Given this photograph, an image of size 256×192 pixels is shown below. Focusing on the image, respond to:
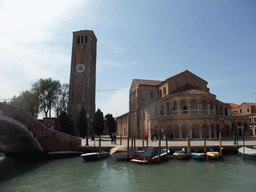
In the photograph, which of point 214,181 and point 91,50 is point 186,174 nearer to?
point 214,181

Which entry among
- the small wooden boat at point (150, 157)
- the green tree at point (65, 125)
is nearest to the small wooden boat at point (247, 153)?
the small wooden boat at point (150, 157)

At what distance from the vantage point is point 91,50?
49.6 metres

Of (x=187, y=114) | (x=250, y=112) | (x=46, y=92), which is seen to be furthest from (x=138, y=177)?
(x=250, y=112)

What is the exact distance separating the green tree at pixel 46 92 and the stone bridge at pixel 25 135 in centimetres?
2459

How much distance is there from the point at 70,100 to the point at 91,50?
14.2 meters

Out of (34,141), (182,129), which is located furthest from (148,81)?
(34,141)

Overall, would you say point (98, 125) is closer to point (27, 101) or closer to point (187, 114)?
point (187, 114)

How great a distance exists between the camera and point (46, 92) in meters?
49.1

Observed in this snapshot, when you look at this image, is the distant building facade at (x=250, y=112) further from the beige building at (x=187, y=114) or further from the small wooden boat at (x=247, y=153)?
the small wooden boat at (x=247, y=153)

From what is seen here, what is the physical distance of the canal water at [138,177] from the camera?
11.2 metres

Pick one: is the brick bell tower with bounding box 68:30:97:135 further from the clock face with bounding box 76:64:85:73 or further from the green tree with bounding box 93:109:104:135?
the green tree with bounding box 93:109:104:135

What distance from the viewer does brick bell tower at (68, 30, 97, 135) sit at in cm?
4691

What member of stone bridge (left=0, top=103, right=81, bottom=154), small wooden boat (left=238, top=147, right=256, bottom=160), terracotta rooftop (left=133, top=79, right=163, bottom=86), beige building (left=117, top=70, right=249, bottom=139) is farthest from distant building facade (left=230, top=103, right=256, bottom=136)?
stone bridge (left=0, top=103, right=81, bottom=154)

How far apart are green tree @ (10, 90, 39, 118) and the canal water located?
3244 centimetres
